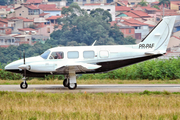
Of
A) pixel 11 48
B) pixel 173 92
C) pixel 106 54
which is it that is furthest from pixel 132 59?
pixel 11 48

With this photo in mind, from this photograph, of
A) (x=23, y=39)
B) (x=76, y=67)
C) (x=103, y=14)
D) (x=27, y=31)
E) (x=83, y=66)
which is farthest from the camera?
(x=103, y=14)

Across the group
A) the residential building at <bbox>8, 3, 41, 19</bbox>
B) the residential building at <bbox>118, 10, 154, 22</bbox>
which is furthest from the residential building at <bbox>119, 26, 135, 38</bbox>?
the residential building at <bbox>8, 3, 41, 19</bbox>

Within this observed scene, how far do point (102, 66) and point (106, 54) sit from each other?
0.78 m

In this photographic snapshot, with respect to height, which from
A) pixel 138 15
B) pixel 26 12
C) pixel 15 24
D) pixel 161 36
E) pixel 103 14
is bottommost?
pixel 161 36

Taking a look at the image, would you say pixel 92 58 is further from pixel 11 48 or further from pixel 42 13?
pixel 42 13

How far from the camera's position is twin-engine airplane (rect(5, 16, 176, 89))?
72.8 feet

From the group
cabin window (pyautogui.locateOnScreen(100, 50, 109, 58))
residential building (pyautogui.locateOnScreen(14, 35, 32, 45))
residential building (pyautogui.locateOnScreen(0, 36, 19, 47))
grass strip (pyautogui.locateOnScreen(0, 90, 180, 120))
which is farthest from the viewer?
residential building (pyautogui.locateOnScreen(14, 35, 32, 45))

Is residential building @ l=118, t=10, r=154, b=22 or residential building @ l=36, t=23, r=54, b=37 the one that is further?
residential building @ l=118, t=10, r=154, b=22

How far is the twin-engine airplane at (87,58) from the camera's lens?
874 inches

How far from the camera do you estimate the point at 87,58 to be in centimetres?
2272

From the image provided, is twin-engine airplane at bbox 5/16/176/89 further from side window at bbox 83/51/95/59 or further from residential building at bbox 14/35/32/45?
residential building at bbox 14/35/32/45

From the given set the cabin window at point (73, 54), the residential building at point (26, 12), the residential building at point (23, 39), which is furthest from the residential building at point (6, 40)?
the cabin window at point (73, 54)

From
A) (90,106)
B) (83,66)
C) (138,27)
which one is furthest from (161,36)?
(138,27)

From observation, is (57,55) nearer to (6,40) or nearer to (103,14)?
(6,40)
